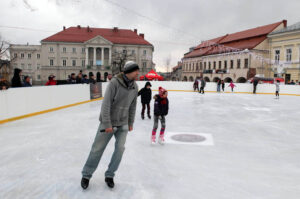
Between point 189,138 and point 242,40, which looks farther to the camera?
point 242,40

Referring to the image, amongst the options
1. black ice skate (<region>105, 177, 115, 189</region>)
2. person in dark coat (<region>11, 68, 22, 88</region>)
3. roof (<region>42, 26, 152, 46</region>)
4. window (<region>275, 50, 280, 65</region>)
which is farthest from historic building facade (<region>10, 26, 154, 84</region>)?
black ice skate (<region>105, 177, 115, 189</region>)

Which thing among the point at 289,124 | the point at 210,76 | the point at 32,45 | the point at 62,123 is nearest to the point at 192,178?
the point at 62,123

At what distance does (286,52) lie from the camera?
118 feet

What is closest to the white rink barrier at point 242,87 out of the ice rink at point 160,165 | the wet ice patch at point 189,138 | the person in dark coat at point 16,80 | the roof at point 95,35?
the person in dark coat at point 16,80

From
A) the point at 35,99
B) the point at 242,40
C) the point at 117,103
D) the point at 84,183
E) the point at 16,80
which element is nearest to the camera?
the point at 117,103

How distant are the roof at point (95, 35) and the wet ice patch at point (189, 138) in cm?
5902

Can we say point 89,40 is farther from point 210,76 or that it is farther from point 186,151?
point 186,151

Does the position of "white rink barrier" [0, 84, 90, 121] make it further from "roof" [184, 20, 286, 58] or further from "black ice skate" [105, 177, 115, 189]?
"roof" [184, 20, 286, 58]

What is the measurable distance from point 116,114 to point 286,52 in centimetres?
3923

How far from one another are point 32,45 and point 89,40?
29738 millimetres

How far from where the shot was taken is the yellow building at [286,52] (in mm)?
33781

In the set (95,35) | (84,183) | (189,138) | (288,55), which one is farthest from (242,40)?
(84,183)

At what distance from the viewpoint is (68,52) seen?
62.3m

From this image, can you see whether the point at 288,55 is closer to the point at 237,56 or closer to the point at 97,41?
the point at 237,56
